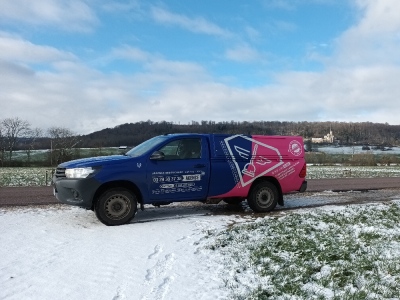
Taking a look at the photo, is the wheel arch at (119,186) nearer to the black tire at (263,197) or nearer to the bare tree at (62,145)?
the black tire at (263,197)

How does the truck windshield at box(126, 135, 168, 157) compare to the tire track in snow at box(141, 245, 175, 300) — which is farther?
the truck windshield at box(126, 135, 168, 157)

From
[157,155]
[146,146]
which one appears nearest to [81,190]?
[157,155]

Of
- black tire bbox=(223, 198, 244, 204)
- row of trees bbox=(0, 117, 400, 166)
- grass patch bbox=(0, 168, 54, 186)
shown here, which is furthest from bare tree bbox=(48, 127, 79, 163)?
black tire bbox=(223, 198, 244, 204)

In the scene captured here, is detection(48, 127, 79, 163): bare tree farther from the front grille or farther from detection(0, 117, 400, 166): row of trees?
the front grille

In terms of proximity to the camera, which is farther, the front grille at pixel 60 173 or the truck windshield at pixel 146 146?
the truck windshield at pixel 146 146

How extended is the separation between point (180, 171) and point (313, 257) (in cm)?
369

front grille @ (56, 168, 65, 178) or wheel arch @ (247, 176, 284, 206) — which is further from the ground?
front grille @ (56, 168, 65, 178)

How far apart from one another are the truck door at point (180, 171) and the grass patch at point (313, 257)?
4.80ft

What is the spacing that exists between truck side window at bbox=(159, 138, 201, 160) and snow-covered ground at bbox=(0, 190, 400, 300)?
1412mm

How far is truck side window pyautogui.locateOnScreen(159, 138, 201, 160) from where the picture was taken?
27.1 ft

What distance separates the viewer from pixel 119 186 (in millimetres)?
7785

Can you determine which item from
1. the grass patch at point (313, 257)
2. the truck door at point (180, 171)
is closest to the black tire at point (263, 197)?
the grass patch at point (313, 257)

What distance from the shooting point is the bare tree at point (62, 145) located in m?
52.3

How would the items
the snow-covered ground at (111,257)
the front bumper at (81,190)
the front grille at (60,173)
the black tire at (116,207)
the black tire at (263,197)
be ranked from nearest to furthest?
the snow-covered ground at (111,257) < the front bumper at (81,190) < the black tire at (116,207) < the front grille at (60,173) < the black tire at (263,197)
